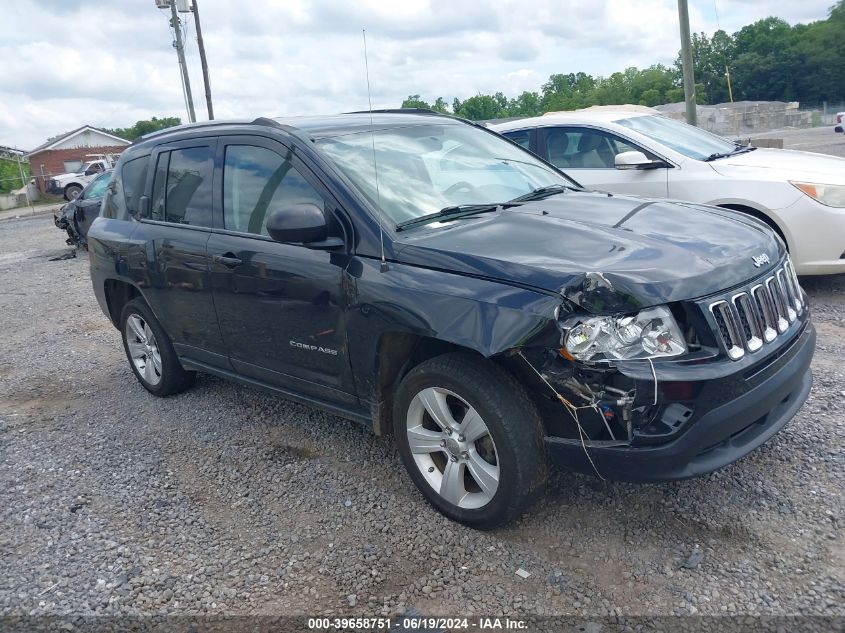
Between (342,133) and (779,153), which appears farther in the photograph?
(779,153)

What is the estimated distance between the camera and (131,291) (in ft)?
18.4

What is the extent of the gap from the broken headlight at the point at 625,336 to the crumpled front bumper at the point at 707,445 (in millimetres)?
304

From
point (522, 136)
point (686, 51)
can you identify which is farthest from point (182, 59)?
point (522, 136)

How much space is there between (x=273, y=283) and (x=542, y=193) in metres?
1.64

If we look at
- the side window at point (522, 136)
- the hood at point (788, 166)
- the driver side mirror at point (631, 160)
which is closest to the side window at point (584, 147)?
the side window at point (522, 136)

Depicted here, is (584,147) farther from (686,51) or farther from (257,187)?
(686,51)

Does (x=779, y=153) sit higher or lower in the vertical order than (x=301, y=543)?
higher

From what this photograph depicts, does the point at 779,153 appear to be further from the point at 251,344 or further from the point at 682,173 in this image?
the point at 251,344

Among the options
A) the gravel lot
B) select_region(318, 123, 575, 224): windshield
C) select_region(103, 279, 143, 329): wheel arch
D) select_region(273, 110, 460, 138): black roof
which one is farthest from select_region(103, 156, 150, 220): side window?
select_region(318, 123, 575, 224): windshield

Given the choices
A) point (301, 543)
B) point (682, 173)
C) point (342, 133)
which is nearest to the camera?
point (301, 543)

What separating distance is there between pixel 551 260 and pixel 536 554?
1.27m

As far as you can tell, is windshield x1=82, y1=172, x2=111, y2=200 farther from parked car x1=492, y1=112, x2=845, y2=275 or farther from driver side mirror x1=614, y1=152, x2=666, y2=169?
driver side mirror x1=614, y1=152, x2=666, y2=169

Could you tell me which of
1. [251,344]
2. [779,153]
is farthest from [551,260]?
[779,153]

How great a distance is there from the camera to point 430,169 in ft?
13.3
